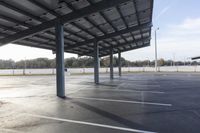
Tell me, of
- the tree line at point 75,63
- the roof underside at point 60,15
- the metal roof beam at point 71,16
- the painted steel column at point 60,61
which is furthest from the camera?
the tree line at point 75,63

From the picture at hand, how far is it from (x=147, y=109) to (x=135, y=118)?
1701 mm

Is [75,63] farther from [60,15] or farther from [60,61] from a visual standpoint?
[60,15]

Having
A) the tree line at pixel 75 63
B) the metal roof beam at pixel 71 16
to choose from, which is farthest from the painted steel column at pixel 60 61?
the tree line at pixel 75 63

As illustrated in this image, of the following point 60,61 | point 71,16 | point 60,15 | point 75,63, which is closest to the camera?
point 71,16

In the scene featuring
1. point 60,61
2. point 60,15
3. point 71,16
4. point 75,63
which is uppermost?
point 60,15

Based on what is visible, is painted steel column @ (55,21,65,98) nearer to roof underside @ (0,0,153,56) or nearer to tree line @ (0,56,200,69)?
roof underside @ (0,0,153,56)

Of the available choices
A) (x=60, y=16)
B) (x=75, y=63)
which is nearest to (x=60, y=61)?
(x=60, y=16)

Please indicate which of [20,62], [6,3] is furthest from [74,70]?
[6,3]

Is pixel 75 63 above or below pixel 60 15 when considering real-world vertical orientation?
below

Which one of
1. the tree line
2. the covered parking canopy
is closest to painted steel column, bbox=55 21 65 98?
the covered parking canopy

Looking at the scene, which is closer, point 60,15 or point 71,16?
point 71,16

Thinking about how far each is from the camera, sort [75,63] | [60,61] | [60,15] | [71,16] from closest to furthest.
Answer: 1. [71,16]
2. [60,15]
3. [60,61]
4. [75,63]

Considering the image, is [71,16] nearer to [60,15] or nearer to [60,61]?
[60,15]

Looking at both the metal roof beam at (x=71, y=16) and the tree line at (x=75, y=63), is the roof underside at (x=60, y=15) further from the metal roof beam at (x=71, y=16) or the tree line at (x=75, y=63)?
the tree line at (x=75, y=63)
